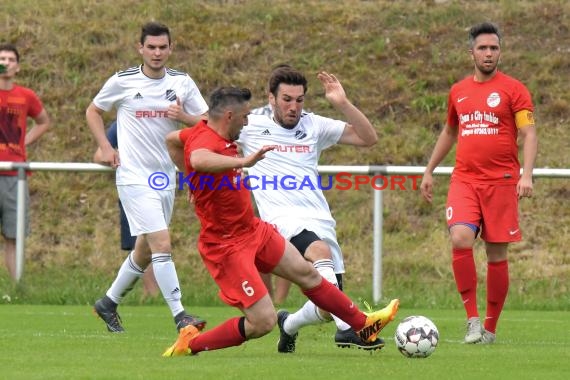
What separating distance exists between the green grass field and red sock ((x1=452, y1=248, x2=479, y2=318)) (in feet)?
1.15

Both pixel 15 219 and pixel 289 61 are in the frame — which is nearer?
pixel 15 219

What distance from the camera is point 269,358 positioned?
9164 millimetres

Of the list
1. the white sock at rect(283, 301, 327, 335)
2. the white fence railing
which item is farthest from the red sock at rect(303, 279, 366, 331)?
the white fence railing

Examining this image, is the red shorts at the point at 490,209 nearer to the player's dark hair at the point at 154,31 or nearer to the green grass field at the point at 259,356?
the green grass field at the point at 259,356

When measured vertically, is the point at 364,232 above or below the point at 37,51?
below

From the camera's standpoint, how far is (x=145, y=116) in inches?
452

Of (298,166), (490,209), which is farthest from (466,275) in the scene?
(298,166)

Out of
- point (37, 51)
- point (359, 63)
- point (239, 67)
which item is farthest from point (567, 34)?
point (37, 51)

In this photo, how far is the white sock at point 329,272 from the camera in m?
9.65

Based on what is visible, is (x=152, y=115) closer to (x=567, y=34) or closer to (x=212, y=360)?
(x=212, y=360)

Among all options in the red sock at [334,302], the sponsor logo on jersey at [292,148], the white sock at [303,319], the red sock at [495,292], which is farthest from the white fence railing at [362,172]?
the red sock at [334,302]

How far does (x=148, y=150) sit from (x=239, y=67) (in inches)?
402

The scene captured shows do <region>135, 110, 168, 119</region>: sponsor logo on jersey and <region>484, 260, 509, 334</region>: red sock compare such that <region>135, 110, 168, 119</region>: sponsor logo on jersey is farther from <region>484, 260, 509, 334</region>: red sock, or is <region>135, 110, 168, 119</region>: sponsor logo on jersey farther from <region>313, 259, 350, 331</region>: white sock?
<region>484, 260, 509, 334</region>: red sock

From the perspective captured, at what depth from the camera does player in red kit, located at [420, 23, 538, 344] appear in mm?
10672
